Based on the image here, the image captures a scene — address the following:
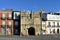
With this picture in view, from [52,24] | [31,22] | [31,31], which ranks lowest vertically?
[31,31]

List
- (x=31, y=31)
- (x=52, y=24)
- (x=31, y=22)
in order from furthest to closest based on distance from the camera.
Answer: (x=52, y=24), (x=31, y=31), (x=31, y=22)

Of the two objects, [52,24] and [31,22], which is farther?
[52,24]

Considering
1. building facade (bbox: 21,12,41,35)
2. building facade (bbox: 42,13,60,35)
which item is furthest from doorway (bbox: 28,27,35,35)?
building facade (bbox: 42,13,60,35)

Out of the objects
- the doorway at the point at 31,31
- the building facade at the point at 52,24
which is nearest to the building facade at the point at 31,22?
the doorway at the point at 31,31

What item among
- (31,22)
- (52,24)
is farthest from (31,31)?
(52,24)

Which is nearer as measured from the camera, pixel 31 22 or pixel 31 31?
pixel 31 22

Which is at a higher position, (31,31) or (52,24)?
(52,24)

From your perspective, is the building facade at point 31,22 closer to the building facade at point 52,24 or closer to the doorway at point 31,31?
the doorway at point 31,31

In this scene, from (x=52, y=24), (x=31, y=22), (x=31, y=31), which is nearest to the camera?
(x=31, y=22)

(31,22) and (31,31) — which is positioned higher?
(31,22)

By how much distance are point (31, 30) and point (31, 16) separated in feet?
16.1

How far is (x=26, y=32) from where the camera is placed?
269ft

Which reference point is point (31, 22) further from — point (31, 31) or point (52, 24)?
point (52, 24)

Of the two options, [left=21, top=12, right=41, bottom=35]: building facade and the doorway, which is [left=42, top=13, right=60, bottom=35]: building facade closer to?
the doorway
